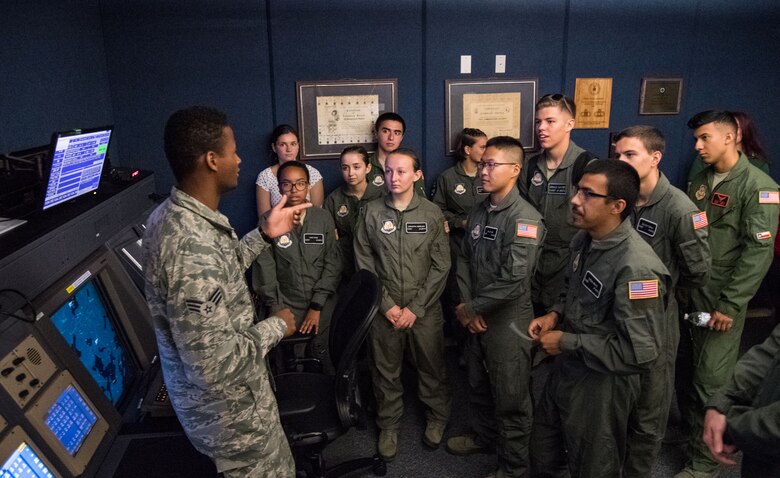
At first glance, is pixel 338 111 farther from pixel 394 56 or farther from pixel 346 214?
pixel 346 214

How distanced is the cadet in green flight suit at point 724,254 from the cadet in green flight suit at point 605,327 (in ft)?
2.66

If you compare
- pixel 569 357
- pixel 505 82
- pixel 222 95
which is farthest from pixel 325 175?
pixel 569 357

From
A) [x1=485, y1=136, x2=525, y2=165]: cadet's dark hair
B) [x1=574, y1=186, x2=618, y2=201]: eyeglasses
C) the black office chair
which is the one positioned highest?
[x1=485, y1=136, x2=525, y2=165]: cadet's dark hair

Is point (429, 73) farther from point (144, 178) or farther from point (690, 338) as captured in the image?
point (690, 338)

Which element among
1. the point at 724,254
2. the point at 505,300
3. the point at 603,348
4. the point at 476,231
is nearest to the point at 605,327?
the point at 603,348

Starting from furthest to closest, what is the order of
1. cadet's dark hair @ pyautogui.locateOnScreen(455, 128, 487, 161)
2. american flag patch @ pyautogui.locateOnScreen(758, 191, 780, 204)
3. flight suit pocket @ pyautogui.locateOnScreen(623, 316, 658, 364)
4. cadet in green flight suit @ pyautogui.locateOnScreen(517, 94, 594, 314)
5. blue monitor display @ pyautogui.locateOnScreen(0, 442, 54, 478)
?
cadet's dark hair @ pyautogui.locateOnScreen(455, 128, 487, 161)
cadet in green flight suit @ pyautogui.locateOnScreen(517, 94, 594, 314)
american flag patch @ pyautogui.locateOnScreen(758, 191, 780, 204)
flight suit pocket @ pyautogui.locateOnScreen(623, 316, 658, 364)
blue monitor display @ pyautogui.locateOnScreen(0, 442, 54, 478)

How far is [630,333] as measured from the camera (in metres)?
1.60

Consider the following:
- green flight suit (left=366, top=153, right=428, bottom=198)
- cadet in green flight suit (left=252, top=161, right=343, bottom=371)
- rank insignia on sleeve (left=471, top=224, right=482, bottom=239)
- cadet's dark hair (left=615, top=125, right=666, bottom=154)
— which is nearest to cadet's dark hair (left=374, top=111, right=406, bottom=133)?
green flight suit (left=366, top=153, right=428, bottom=198)

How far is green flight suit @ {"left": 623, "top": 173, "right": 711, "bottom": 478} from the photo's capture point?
1957 millimetres

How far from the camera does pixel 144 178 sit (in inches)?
108

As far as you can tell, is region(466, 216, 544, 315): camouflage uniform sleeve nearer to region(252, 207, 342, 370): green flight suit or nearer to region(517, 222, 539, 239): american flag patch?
region(517, 222, 539, 239): american flag patch

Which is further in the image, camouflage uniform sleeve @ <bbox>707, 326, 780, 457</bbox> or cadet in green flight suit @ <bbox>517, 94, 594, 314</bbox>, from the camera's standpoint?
cadet in green flight suit @ <bbox>517, 94, 594, 314</bbox>

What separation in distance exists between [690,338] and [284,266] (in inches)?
84.1

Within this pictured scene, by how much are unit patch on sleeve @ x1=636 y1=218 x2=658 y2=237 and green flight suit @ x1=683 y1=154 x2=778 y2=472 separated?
0.48 m
